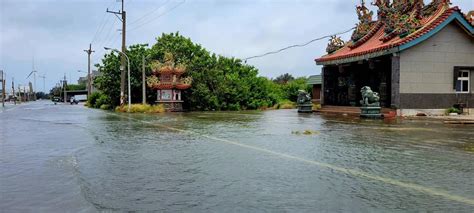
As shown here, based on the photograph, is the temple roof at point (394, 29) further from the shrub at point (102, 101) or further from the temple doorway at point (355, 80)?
the shrub at point (102, 101)

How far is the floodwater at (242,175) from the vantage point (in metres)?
5.42

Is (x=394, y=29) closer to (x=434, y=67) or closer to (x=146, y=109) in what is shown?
(x=434, y=67)

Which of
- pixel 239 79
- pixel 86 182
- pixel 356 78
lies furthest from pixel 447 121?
pixel 239 79

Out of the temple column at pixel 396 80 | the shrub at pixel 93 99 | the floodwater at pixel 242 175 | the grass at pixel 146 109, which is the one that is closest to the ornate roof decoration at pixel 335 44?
the temple column at pixel 396 80

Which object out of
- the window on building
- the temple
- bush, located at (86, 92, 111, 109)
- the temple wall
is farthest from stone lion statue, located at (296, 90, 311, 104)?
bush, located at (86, 92, 111, 109)

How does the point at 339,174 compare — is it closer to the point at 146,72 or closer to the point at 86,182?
the point at 86,182

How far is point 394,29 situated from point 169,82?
63.7ft

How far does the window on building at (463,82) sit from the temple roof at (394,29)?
226 cm

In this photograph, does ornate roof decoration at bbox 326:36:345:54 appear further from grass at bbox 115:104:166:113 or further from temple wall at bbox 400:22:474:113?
grass at bbox 115:104:166:113

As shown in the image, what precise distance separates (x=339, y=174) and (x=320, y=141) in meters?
4.79

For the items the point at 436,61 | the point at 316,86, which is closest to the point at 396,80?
the point at 436,61

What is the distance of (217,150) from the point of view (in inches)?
408

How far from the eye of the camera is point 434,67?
23141mm

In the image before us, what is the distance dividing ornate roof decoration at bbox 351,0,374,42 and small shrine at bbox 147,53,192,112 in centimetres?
1491
